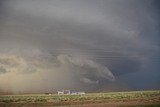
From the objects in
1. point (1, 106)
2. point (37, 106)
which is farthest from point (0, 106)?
point (37, 106)

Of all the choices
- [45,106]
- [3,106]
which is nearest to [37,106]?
[45,106]

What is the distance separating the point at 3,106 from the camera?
17.2 metres

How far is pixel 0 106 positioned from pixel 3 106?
39 centimetres

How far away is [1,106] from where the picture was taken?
17.4m

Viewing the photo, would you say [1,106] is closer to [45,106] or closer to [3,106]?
[3,106]

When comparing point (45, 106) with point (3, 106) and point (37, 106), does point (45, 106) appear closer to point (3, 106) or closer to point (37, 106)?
point (37, 106)

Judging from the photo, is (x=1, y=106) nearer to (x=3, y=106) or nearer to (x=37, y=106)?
(x=3, y=106)

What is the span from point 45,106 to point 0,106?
9.92ft

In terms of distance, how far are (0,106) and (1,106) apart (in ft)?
0.53

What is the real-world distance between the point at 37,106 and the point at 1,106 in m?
2.35

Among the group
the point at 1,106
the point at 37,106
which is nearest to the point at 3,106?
the point at 1,106

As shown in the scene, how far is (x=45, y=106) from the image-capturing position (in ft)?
55.2

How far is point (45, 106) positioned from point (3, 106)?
2.70 metres

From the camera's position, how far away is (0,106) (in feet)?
57.5
